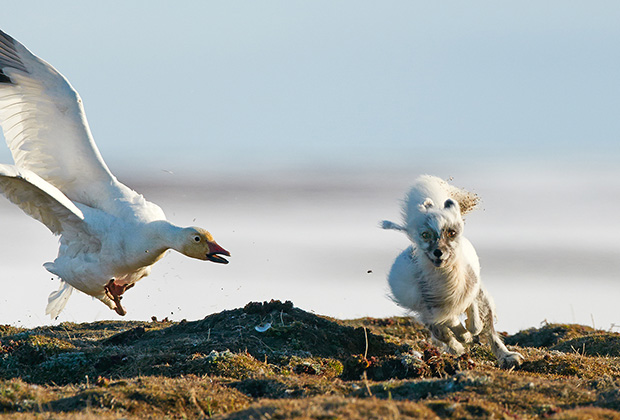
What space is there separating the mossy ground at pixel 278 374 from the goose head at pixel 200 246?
838 millimetres

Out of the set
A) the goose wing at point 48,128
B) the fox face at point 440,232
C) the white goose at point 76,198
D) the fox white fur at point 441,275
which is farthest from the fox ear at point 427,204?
the goose wing at point 48,128

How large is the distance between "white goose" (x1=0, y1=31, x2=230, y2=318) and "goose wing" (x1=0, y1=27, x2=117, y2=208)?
0.01 m

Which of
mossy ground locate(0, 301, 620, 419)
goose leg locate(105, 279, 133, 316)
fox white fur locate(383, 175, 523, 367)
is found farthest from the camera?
goose leg locate(105, 279, 133, 316)

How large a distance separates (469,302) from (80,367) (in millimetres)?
4599

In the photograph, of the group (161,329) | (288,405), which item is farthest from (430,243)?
(161,329)

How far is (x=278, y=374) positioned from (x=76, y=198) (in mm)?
4525

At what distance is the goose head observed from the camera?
1032 cm

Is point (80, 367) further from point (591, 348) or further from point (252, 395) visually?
point (591, 348)

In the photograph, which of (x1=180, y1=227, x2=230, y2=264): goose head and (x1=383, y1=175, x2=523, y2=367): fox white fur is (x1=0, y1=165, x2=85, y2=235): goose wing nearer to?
(x1=180, y1=227, x2=230, y2=264): goose head

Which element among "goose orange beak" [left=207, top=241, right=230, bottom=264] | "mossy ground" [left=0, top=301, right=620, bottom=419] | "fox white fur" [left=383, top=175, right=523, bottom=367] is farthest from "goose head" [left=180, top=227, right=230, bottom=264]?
"fox white fur" [left=383, top=175, right=523, bottom=367]

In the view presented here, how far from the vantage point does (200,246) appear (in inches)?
408

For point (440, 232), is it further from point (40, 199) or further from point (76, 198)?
point (76, 198)

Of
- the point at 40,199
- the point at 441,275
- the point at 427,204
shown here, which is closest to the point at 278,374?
the point at 441,275

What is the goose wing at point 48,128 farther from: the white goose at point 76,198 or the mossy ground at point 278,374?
the mossy ground at point 278,374
